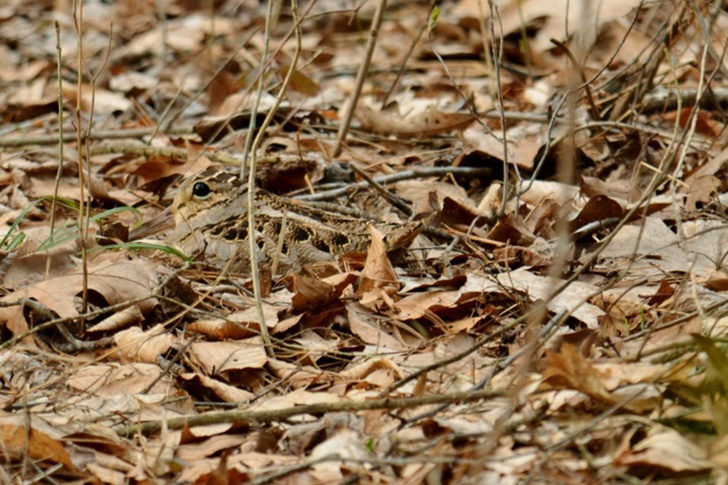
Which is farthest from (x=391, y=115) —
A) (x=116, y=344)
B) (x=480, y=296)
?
(x=116, y=344)

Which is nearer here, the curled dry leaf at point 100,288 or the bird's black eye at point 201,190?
the curled dry leaf at point 100,288

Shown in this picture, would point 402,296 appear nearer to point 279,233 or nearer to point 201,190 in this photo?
point 279,233

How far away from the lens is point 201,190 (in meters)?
5.36

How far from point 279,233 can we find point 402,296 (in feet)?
2.51

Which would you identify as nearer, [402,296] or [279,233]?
[402,296]

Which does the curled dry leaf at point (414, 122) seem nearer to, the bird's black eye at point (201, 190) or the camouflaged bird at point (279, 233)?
the camouflaged bird at point (279, 233)

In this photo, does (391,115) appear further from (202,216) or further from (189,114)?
(189,114)

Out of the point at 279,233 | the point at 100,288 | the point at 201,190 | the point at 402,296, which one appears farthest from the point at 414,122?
the point at 100,288

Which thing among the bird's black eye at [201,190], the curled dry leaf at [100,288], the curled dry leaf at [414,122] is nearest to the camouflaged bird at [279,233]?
Result: the bird's black eye at [201,190]

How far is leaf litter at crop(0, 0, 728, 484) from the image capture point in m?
2.99

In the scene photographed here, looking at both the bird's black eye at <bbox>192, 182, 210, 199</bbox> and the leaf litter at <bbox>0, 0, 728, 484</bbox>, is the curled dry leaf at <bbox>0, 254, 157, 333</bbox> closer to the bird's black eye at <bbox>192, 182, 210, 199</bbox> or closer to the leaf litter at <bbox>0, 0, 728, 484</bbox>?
the leaf litter at <bbox>0, 0, 728, 484</bbox>

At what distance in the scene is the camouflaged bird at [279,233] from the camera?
4.72m

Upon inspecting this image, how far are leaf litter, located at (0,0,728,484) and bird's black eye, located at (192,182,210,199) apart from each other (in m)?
0.31

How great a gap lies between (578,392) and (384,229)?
5.72ft
